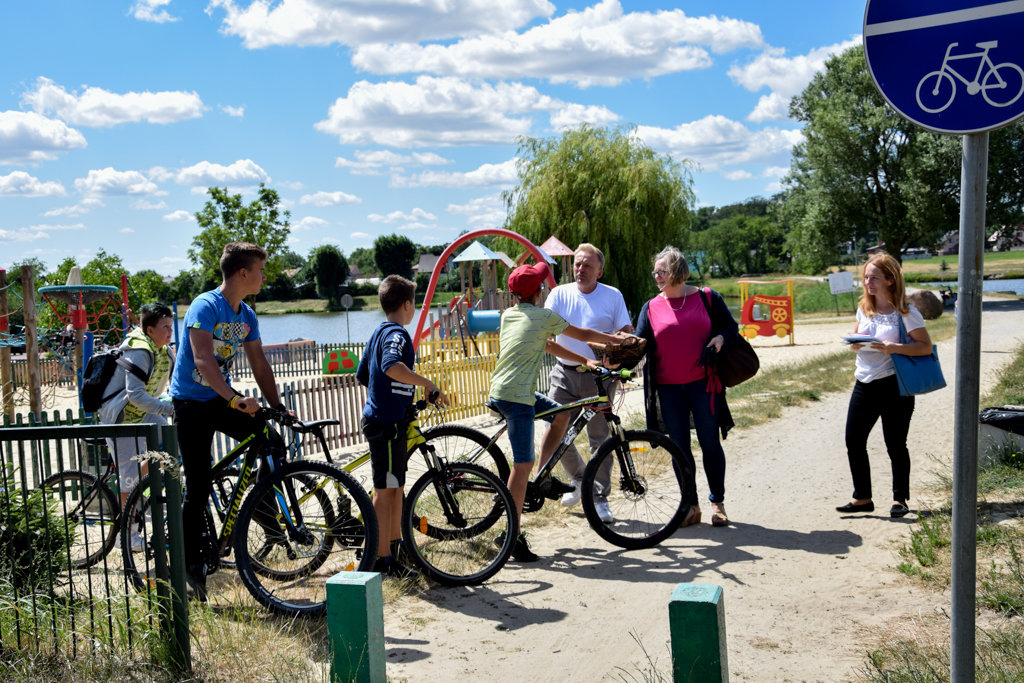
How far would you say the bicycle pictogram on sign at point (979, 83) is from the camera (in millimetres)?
2277

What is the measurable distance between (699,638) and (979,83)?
1769mm

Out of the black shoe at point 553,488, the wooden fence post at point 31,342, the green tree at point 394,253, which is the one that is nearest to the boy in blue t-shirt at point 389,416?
the black shoe at point 553,488

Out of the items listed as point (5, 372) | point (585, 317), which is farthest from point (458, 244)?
point (585, 317)

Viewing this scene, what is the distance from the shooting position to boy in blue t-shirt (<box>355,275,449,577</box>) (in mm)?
4504

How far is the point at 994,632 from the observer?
133 inches

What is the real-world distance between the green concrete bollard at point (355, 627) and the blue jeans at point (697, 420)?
3.09 metres

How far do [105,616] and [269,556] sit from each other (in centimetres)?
104

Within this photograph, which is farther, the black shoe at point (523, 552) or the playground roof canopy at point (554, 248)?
the playground roof canopy at point (554, 248)

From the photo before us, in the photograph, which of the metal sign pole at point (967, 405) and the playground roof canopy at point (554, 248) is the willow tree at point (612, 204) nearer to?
Result: the playground roof canopy at point (554, 248)

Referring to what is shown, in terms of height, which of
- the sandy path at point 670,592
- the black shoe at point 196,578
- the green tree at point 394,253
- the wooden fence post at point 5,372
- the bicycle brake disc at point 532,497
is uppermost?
the green tree at point 394,253

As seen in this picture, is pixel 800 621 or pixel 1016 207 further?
pixel 1016 207

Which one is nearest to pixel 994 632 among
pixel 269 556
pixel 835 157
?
pixel 269 556

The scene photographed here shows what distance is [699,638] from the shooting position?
233 centimetres

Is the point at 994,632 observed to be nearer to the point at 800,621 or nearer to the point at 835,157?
the point at 800,621
